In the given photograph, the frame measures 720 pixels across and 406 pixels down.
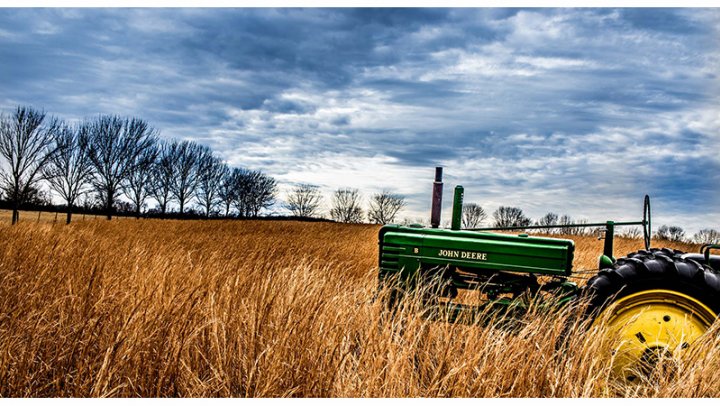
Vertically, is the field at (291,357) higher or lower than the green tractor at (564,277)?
lower

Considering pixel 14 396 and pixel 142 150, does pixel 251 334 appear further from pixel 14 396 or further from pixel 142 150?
pixel 142 150

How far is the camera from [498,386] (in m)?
2.88

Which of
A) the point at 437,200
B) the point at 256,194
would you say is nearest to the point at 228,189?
the point at 256,194

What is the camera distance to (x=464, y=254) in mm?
4473

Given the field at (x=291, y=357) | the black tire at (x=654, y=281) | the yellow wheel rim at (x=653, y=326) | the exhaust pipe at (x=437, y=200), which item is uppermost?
the exhaust pipe at (x=437, y=200)

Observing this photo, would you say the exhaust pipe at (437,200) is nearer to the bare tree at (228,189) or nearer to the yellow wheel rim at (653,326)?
the yellow wheel rim at (653,326)

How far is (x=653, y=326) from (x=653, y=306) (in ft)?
0.46

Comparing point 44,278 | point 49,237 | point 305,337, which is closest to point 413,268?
point 305,337

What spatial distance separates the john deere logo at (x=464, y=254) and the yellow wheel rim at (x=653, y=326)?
1.15 metres

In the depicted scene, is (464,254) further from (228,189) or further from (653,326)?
(228,189)

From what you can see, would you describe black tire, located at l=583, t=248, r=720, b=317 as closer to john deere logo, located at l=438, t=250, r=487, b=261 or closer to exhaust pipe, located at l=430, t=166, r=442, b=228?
john deere logo, located at l=438, t=250, r=487, b=261

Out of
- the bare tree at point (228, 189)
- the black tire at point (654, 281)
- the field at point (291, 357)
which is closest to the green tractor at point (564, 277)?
the black tire at point (654, 281)

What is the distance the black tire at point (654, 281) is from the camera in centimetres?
347

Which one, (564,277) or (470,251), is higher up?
(470,251)
